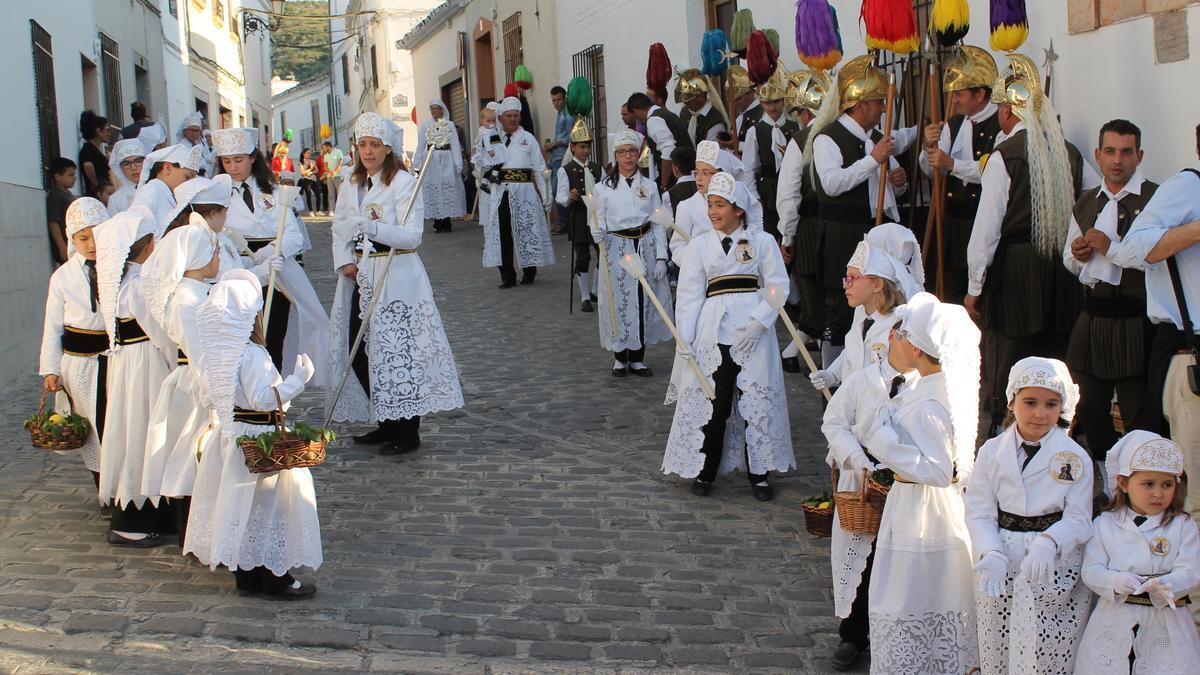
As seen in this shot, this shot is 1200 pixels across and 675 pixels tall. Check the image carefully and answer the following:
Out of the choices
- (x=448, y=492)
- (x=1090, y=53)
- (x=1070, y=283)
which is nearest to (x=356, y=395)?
(x=448, y=492)

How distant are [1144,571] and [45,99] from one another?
37.7ft

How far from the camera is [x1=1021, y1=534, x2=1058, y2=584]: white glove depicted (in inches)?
156

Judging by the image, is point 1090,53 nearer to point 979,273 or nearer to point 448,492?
point 979,273

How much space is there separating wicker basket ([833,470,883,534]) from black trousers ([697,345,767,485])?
6.76 ft

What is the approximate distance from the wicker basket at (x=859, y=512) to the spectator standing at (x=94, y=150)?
10535 mm

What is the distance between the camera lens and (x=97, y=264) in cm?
602

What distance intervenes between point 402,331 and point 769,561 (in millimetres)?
2821

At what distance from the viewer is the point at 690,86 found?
11.3 meters

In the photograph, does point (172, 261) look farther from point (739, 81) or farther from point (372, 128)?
point (739, 81)

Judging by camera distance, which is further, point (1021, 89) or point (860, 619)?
point (1021, 89)

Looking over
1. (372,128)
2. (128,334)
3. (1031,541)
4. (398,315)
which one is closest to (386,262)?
(398,315)

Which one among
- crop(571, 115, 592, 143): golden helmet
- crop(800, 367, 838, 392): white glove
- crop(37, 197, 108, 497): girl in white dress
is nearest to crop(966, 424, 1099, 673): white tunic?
crop(800, 367, 838, 392): white glove

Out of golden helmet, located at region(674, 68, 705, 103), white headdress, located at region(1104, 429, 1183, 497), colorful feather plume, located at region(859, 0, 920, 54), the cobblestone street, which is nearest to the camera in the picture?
white headdress, located at region(1104, 429, 1183, 497)

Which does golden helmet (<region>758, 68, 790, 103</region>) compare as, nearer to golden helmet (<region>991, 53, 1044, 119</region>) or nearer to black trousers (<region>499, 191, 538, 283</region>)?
golden helmet (<region>991, 53, 1044, 119</region>)
